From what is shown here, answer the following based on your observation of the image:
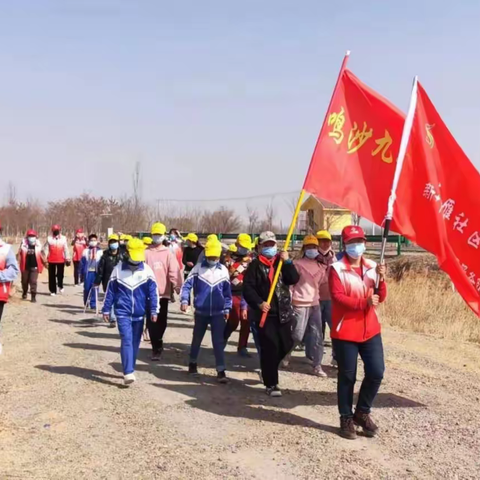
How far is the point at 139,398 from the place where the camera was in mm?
6781

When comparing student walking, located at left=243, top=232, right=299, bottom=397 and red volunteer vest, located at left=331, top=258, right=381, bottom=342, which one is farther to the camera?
student walking, located at left=243, top=232, right=299, bottom=397

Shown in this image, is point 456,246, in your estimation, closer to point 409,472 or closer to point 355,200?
point 355,200

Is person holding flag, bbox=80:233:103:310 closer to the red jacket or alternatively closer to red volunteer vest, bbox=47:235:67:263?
red volunteer vest, bbox=47:235:67:263

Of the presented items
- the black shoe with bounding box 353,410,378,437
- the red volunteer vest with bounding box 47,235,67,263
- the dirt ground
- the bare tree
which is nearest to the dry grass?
the dirt ground

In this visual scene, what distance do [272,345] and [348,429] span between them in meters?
1.56

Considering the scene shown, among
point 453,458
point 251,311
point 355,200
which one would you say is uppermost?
point 355,200

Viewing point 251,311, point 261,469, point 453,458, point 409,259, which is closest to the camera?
point 261,469

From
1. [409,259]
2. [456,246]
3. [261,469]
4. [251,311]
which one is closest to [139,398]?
[251,311]

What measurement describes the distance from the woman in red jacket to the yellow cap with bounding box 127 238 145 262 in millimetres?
2775

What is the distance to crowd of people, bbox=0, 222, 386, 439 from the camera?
5.66 metres

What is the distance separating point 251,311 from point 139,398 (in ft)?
5.82

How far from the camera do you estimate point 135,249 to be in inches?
294

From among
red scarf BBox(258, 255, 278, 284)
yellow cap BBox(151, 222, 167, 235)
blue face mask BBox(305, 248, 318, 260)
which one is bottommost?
red scarf BBox(258, 255, 278, 284)

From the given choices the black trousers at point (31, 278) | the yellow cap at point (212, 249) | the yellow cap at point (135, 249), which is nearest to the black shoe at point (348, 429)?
the yellow cap at point (212, 249)
